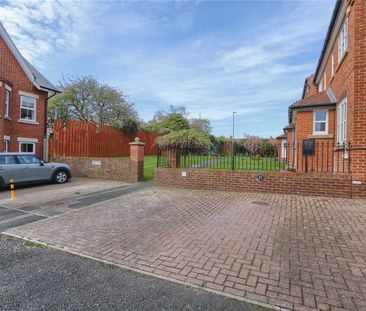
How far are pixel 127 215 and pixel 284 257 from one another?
12.9ft

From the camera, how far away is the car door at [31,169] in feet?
35.3

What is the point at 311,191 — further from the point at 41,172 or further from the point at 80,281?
the point at 41,172

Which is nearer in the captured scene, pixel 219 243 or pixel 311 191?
pixel 219 243

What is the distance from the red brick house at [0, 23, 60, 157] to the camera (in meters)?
14.2

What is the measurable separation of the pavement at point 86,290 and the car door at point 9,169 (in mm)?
7657

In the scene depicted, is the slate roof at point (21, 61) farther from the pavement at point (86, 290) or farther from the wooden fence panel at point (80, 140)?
the pavement at point (86, 290)

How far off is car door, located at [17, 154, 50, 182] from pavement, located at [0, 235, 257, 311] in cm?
805

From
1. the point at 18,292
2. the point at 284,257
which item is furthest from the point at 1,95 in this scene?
the point at 284,257

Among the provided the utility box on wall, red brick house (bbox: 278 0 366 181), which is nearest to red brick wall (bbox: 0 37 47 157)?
the utility box on wall

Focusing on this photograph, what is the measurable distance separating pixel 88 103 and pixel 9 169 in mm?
19672

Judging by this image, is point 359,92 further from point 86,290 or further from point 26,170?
point 26,170

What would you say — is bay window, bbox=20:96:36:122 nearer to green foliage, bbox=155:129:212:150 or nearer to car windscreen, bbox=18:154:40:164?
car windscreen, bbox=18:154:40:164

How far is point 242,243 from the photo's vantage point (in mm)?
4398

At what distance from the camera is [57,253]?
4.12 metres
